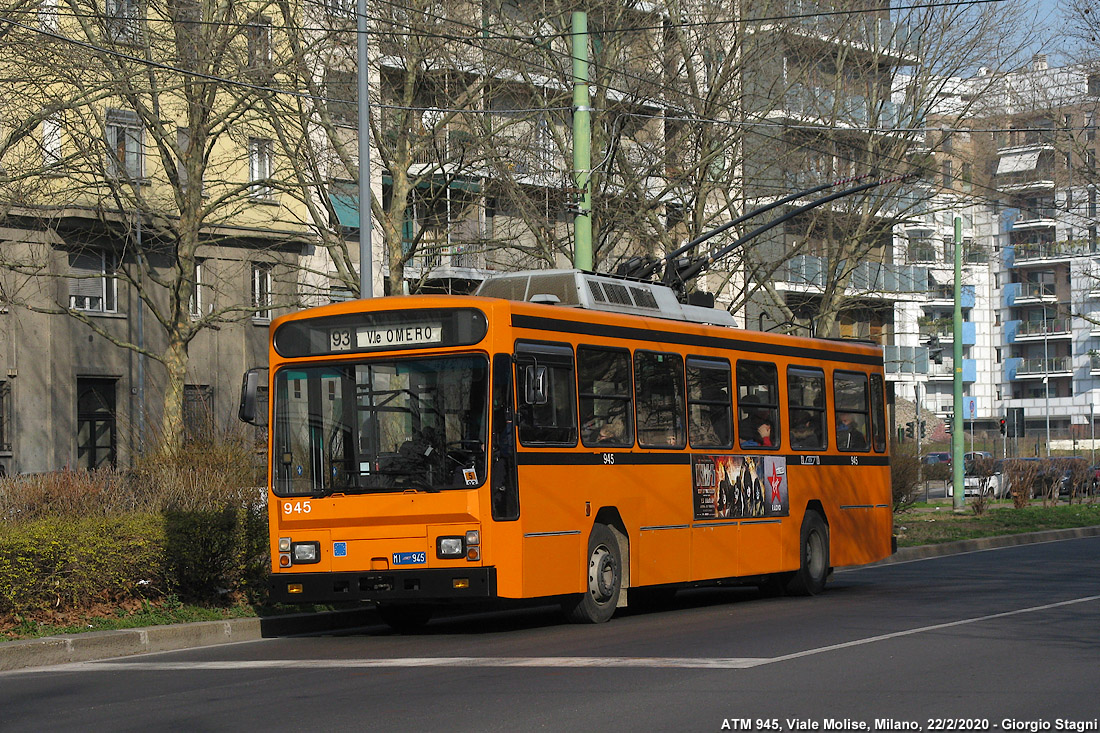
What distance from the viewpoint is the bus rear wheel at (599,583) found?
14.4 m

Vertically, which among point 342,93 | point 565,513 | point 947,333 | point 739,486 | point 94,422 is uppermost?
point 342,93

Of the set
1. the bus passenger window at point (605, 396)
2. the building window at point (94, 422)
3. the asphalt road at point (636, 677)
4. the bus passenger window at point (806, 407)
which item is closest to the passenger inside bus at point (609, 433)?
the bus passenger window at point (605, 396)

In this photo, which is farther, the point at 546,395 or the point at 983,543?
the point at 983,543

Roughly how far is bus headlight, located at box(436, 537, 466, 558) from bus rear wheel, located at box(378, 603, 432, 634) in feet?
6.38

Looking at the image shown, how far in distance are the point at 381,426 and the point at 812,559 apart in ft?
24.0

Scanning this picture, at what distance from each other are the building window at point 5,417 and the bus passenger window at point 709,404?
949 inches

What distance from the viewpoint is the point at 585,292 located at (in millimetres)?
15297

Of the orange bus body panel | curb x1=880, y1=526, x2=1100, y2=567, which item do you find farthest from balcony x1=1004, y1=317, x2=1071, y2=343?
the orange bus body panel

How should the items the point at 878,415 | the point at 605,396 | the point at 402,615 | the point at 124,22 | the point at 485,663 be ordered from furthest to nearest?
the point at 124,22
the point at 878,415
the point at 402,615
the point at 605,396
the point at 485,663

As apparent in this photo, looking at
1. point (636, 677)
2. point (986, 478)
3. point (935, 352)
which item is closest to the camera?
point (636, 677)

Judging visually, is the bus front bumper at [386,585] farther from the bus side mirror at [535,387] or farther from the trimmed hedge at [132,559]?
the trimmed hedge at [132,559]

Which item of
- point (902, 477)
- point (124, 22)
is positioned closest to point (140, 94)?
point (124, 22)

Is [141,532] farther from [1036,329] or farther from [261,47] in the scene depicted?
[1036,329]

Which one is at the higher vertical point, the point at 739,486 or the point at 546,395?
the point at 546,395
